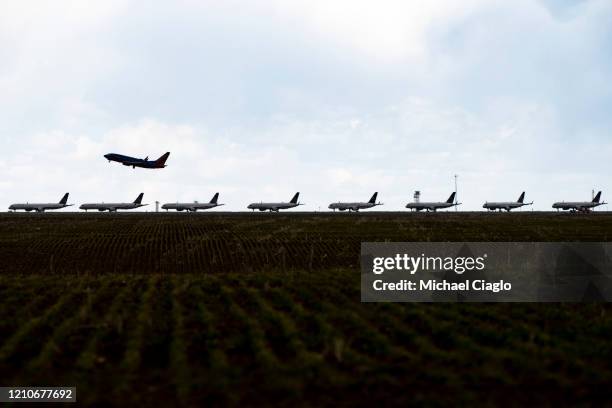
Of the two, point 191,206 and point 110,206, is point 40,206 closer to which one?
point 110,206

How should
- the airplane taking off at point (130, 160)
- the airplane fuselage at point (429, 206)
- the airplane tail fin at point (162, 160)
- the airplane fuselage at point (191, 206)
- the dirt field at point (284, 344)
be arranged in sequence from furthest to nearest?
the airplane fuselage at point (429, 206) < the airplane fuselage at point (191, 206) < the airplane tail fin at point (162, 160) < the airplane taking off at point (130, 160) < the dirt field at point (284, 344)

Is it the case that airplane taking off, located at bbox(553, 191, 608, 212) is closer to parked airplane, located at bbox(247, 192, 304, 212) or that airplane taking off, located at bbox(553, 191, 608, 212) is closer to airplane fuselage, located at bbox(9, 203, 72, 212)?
parked airplane, located at bbox(247, 192, 304, 212)

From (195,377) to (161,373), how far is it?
915 millimetres

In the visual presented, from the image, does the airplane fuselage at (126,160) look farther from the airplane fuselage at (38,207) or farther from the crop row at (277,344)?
the crop row at (277,344)

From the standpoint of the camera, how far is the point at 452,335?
16359 mm

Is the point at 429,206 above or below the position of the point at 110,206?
above

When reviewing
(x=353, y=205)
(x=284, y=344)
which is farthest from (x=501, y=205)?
(x=284, y=344)

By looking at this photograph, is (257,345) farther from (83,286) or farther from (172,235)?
(172,235)

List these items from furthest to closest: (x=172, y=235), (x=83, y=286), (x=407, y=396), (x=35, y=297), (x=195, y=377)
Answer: (x=172, y=235) < (x=83, y=286) < (x=35, y=297) < (x=195, y=377) < (x=407, y=396)

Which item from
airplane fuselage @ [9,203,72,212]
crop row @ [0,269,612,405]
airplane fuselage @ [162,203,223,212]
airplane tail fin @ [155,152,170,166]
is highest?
airplane tail fin @ [155,152,170,166]

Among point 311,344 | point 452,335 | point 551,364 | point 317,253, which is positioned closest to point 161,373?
point 311,344

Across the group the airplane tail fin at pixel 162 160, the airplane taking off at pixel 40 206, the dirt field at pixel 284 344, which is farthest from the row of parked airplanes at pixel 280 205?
the dirt field at pixel 284 344

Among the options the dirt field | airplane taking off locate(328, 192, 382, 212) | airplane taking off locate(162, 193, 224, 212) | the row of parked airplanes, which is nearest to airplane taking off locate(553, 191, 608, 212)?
the row of parked airplanes

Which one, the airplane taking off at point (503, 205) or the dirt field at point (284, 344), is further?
the airplane taking off at point (503, 205)
